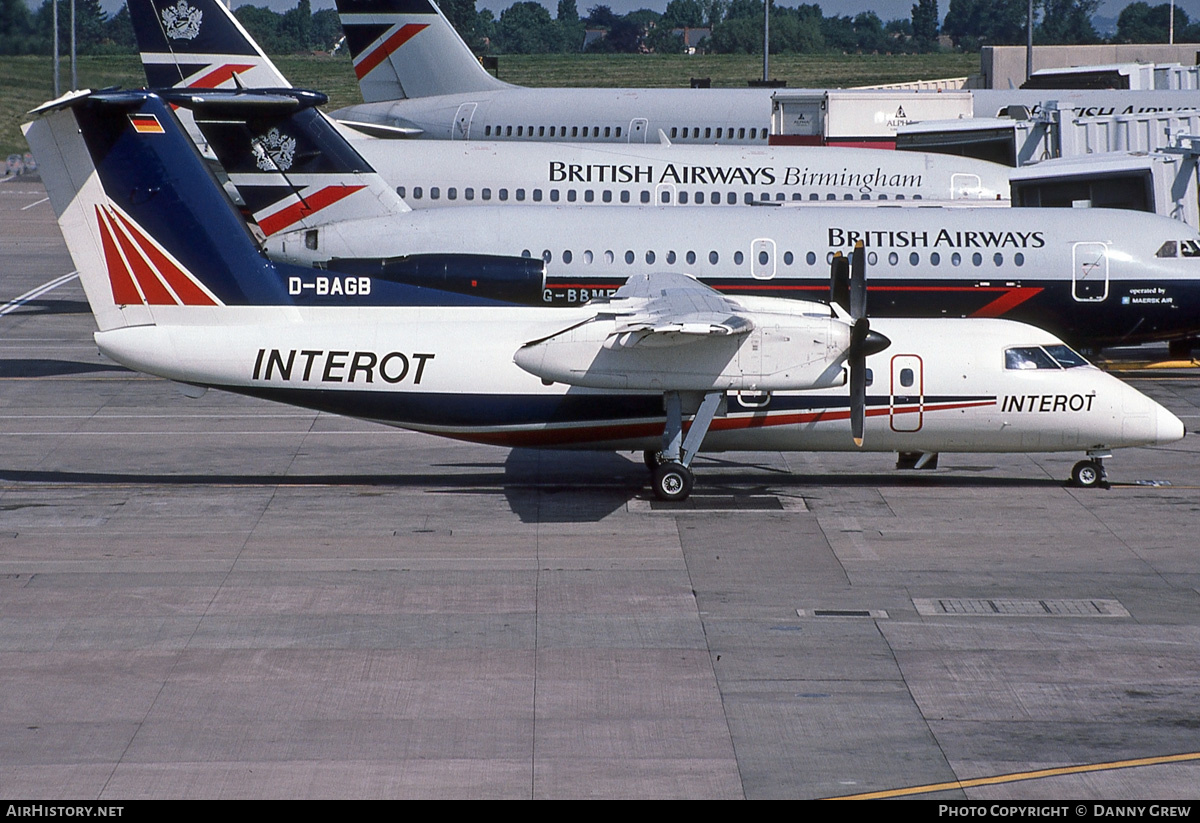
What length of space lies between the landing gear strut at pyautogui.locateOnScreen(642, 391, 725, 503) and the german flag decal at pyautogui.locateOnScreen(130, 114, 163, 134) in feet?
29.0

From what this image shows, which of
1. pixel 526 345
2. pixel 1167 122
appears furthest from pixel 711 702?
pixel 1167 122

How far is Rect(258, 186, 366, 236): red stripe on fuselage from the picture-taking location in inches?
1215

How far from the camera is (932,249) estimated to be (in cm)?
3086

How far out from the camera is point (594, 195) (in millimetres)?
37312

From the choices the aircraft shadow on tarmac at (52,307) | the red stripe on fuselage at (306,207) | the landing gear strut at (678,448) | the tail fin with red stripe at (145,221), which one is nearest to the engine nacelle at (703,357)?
the landing gear strut at (678,448)

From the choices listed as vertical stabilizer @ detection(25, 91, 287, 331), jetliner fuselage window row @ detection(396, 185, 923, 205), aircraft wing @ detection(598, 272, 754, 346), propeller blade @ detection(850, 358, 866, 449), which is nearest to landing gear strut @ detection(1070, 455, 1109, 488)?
propeller blade @ detection(850, 358, 866, 449)

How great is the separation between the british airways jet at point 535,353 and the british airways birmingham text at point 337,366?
2 cm

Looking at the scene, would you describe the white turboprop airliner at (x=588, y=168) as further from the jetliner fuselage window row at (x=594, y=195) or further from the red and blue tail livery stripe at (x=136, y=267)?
the red and blue tail livery stripe at (x=136, y=267)

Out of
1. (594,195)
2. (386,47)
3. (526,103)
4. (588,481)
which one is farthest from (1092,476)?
(386,47)

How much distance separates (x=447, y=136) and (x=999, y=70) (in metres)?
50.4

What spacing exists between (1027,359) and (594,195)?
16.1 m

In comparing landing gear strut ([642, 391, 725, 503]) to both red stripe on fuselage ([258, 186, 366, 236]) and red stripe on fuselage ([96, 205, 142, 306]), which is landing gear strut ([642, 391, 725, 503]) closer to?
red stripe on fuselage ([96, 205, 142, 306])

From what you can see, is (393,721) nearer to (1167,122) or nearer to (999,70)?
(1167,122)

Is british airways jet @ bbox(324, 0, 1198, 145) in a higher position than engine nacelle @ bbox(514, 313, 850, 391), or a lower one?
higher
